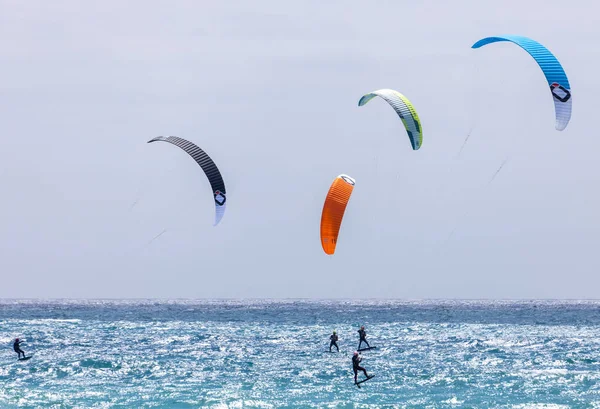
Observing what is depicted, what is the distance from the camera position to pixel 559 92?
91.6 ft

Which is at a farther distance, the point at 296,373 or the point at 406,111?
the point at 406,111

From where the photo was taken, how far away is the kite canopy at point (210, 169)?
114 feet

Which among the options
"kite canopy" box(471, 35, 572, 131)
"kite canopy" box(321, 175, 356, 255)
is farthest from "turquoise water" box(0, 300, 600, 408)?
"kite canopy" box(471, 35, 572, 131)

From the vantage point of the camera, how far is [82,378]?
32281 millimetres

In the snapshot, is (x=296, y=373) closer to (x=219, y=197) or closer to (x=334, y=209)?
(x=334, y=209)

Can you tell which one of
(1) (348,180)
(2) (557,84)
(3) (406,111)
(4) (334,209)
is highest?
(3) (406,111)

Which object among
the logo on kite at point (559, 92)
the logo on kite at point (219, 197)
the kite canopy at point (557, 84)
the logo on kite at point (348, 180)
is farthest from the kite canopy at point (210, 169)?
the logo on kite at point (559, 92)

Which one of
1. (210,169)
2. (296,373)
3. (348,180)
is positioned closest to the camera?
(296,373)

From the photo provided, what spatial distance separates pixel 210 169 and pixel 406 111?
711cm

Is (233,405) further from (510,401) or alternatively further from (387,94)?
(387,94)

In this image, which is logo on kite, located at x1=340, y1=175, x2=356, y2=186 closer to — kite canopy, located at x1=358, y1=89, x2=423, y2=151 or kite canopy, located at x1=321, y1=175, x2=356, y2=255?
kite canopy, located at x1=321, y1=175, x2=356, y2=255

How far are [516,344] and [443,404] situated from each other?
18.6 metres

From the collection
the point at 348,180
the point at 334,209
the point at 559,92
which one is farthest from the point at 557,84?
the point at 334,209

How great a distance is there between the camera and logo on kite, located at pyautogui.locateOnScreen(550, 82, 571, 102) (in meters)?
27.9
